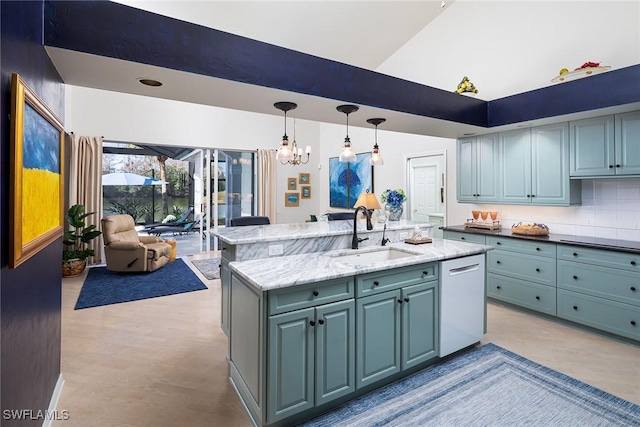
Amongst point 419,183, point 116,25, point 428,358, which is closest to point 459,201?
point 419,183

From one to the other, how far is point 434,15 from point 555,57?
2.25m

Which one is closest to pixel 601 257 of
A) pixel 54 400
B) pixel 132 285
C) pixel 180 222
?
pixel 54 400

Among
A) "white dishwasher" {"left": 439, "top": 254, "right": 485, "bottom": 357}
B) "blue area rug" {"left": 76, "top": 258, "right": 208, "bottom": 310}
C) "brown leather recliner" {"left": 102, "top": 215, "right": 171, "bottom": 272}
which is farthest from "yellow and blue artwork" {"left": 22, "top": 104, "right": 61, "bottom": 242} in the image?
"brown leather recliner" {"left": 102, "top": 215, "right": 171, "bottom": 272}

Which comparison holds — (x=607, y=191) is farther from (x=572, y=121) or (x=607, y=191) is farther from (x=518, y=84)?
(x=518, y=84)

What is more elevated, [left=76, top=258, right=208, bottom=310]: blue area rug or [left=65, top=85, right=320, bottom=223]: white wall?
[left=65, top=85, right=320, bottom=223]: white wall

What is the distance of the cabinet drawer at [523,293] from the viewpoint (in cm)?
353

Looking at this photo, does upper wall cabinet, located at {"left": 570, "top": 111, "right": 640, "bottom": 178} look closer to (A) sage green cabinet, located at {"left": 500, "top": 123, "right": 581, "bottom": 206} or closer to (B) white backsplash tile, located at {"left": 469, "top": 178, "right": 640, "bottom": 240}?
(A) sage green cabinet, located at {"left": 500, "top": 123, "right": 581, "bottom": 206}

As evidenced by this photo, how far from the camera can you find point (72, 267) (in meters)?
5.34

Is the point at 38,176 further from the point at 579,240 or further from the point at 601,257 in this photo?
the point at 579,240

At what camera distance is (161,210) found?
26.0ft

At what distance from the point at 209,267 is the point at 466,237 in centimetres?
437

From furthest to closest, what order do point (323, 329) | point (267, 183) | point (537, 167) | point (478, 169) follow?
point (267, 183) → point (478, 169) → point (537, 167) → point (323, 329)

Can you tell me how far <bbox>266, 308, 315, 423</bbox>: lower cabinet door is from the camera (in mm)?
1817

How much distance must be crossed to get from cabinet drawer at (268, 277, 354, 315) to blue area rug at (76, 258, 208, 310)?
3.27 meters
